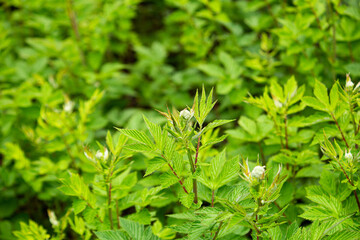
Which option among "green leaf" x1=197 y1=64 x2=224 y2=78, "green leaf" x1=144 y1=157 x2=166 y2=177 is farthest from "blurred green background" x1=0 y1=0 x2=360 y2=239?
"green leaf" x1=144 y1=157 x2=166 y2=177

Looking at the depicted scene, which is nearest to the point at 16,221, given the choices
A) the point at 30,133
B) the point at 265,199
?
the point at 30,133

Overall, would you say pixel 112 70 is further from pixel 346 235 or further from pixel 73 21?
pixel 346 235

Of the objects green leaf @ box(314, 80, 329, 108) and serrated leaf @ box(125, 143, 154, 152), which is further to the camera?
green leaf @ box(314, 80, 329, 108)

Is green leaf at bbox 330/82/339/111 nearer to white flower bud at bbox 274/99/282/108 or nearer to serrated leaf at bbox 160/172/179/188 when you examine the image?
white flower bud at bbox 274/99/282/108

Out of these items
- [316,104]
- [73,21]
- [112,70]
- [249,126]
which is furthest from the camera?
[73,21]

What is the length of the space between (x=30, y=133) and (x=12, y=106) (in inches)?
13.8

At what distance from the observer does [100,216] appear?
1234mm

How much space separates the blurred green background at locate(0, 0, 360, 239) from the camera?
1.76m

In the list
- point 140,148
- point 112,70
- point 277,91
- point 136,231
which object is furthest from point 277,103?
point 112,70

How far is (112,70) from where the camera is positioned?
2.36 metres

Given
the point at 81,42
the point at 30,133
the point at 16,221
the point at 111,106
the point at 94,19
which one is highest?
the point at 94,19

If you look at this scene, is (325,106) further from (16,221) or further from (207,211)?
(16,221)

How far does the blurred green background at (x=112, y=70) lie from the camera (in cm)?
176

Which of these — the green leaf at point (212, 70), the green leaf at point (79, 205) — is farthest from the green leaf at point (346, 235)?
the green leaf at point (212, 70)
